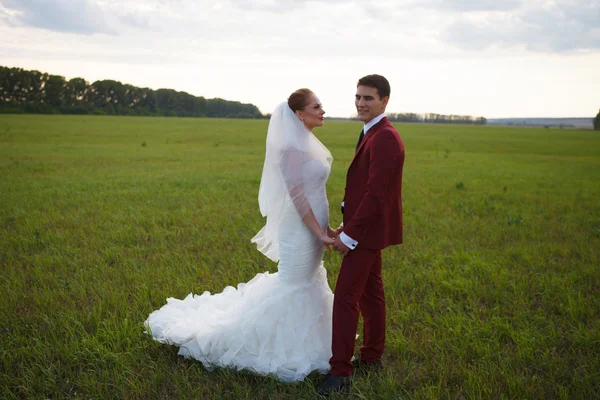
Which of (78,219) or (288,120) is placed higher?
(288,120)

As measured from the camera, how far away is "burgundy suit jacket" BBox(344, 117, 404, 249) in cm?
329

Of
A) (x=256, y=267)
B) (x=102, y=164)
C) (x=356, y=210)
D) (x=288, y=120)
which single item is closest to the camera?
(x=356, y=210)

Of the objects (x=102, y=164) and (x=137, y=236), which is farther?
(x=102, y=164)

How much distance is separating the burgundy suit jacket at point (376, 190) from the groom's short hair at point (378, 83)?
0.74 ft

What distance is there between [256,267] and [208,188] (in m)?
6.93

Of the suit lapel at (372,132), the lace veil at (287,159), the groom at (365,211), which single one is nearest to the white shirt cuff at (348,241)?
the groom at (365,211)

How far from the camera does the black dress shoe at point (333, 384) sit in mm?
3562

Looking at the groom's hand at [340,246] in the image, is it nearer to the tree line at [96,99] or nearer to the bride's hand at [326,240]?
the bride's hand at [326,240]

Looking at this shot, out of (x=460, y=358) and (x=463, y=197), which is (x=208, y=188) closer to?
(x=463, y=197)

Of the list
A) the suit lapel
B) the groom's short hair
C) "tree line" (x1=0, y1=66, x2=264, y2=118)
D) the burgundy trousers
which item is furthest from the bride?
"tree line" (x1=0, y1=66, x2=264, y2=118)

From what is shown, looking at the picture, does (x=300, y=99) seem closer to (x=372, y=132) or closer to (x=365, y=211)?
(x=372, y=132)

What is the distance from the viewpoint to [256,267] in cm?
636

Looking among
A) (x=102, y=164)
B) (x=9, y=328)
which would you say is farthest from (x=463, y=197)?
(x=102, y=164)

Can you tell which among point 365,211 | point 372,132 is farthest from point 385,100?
point 365,211
